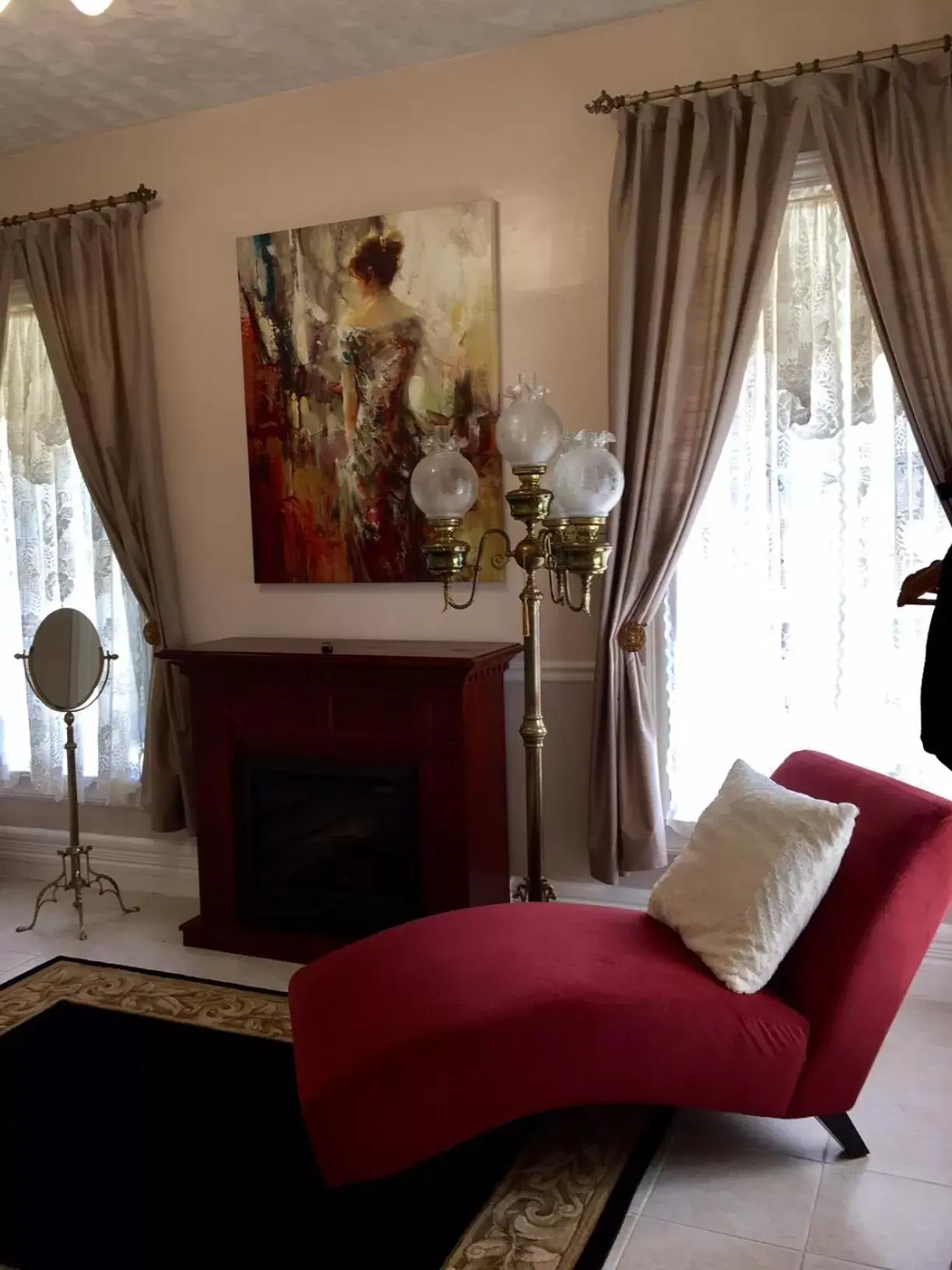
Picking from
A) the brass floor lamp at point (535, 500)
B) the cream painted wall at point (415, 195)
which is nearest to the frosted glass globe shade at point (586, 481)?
the brass floor lamp at point (535, 500)

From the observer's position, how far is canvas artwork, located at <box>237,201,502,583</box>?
3604mm

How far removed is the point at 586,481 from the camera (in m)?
2.71

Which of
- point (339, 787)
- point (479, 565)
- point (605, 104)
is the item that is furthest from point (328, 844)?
point (605, 104)

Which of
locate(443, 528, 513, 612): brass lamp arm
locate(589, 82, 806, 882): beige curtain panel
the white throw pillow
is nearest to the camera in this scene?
the white throw pillow

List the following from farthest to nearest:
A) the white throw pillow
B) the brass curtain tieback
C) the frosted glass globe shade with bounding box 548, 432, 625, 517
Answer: the brass curtain tieback
the frosted glass globe shade with bounding box 548, 432, 625, 517
the white throw pillow

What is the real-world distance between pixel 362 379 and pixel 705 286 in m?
1.24

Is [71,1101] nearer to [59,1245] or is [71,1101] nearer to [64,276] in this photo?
[59,1245]

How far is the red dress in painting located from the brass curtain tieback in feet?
2.53

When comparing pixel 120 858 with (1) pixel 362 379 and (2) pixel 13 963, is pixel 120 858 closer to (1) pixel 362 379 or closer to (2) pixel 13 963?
(2) pixel 13 963

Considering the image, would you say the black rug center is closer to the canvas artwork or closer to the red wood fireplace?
the red wood fireplace

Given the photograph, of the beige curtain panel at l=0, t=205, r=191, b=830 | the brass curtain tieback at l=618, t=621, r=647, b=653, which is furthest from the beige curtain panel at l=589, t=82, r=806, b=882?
the beige curtain panel at l=0, t=205, r=191, b=830

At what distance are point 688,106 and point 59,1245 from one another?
133 inches

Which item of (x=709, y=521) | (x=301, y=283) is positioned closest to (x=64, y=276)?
(x=301, y=283)

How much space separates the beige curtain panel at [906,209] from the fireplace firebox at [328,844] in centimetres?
189
